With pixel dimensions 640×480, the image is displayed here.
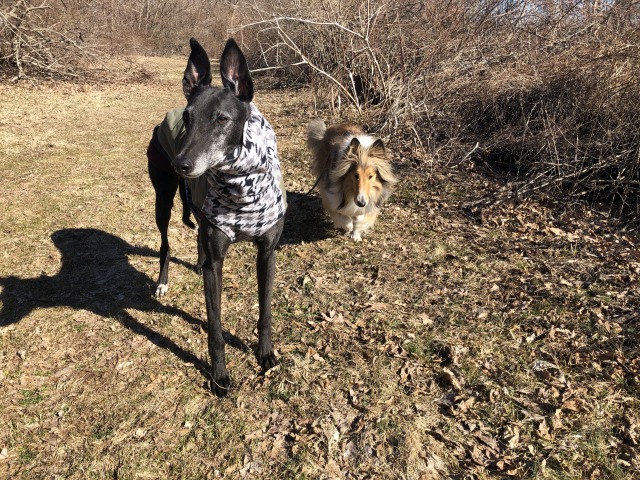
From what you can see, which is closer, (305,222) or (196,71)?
(196,71)

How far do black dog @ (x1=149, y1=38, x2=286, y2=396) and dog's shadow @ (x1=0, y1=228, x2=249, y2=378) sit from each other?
0.66 meters

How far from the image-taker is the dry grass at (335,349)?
9.47 ft

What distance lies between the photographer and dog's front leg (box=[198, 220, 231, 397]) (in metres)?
3.03

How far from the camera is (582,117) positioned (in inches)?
268

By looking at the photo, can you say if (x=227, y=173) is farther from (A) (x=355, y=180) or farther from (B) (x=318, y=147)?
(B) (x=318, y=147)

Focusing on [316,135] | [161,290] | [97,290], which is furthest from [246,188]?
[316,135]

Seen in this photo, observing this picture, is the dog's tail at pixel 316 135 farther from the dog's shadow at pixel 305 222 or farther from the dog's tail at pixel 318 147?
the dog's shadow at pixel 305 222

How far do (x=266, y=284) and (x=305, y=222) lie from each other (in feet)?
9.70

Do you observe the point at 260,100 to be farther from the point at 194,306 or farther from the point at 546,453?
the point at 546,453

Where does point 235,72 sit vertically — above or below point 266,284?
above

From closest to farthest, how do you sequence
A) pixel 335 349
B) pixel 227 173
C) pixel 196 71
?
pixel 227 173 → pixel 196 71 → pixel 335 349

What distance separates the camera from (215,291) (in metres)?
3.17

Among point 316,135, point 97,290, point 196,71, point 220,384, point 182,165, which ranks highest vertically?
point 196,71

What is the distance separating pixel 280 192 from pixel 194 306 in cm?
186
